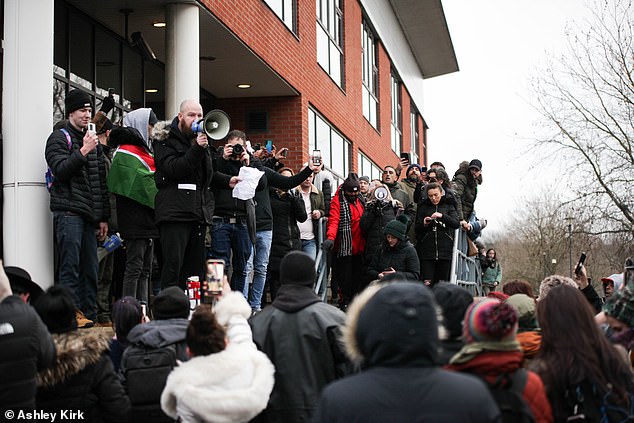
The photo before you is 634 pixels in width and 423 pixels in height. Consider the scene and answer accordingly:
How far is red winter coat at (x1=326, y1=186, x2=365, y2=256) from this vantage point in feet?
45.2

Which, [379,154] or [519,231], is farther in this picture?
[519,231]

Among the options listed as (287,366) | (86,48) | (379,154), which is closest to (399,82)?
(379,154)

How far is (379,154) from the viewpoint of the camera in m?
31.8

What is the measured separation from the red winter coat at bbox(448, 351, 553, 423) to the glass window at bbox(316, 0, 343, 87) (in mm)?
17800

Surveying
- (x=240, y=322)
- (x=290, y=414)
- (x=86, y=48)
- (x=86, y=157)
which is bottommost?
(x=290, y=414)

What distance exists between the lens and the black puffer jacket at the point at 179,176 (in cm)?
911

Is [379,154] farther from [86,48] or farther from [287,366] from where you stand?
[287,366]

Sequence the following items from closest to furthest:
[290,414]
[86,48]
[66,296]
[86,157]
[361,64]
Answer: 1. [66,296]
2. [290,414]
3. [86,157]
4. [86,48]
5. [361,64]

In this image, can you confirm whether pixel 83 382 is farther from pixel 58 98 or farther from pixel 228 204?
pixel 58 98

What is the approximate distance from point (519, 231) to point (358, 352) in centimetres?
7671

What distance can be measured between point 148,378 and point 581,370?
2794mm

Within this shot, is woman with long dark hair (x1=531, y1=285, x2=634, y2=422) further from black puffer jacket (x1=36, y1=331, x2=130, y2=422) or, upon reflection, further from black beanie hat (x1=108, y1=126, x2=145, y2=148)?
black beanie hat (x1=108, y1=126, x2=145, y2=148)

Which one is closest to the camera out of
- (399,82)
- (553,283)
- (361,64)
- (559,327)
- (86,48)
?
(559,327)

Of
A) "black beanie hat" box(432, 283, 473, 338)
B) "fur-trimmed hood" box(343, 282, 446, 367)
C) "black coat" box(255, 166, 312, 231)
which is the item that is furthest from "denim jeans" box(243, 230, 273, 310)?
"fur-trimmed hood" box(343, 282, 446, 367)
